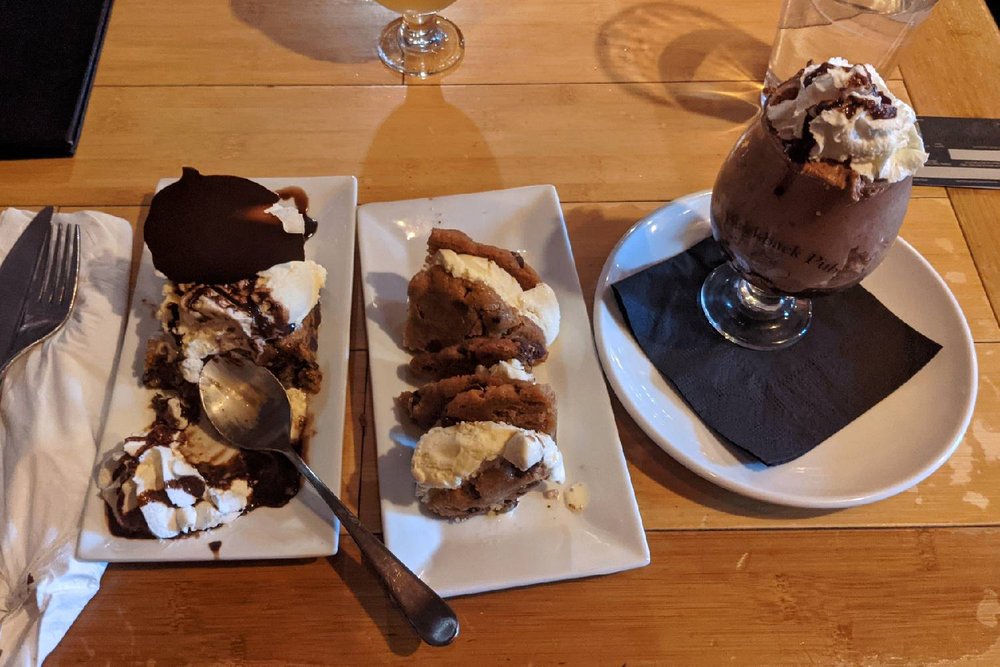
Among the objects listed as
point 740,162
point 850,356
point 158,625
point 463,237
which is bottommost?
point 158,625

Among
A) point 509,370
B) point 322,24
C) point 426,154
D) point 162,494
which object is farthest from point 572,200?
point 162,494

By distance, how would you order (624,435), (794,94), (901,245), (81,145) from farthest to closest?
(81,145) < (901,245) < (624,435) < (794,94)

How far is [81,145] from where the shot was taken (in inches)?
51.0

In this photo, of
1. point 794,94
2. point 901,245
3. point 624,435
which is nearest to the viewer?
point 794,94

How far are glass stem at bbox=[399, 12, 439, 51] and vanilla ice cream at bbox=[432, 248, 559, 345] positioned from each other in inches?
25.4

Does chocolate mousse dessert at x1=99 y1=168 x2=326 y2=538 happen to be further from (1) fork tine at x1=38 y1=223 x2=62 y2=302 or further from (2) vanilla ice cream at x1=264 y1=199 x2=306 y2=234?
(1) fork tine at x1=38 y1=223 x2=62 y2=302

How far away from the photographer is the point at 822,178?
810 mm

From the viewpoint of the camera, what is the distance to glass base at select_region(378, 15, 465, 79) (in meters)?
1.42

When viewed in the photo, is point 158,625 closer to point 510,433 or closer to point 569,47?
point 510,433

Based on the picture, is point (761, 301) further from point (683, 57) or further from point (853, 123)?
point (683, 57)

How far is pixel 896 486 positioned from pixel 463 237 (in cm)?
68

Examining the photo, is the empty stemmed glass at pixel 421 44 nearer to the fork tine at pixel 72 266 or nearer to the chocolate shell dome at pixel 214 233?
the chocolate shell dome at pixel 214 233

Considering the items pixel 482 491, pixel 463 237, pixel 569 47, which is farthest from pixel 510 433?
pixel 569 47

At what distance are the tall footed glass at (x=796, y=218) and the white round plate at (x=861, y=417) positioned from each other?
18cm
